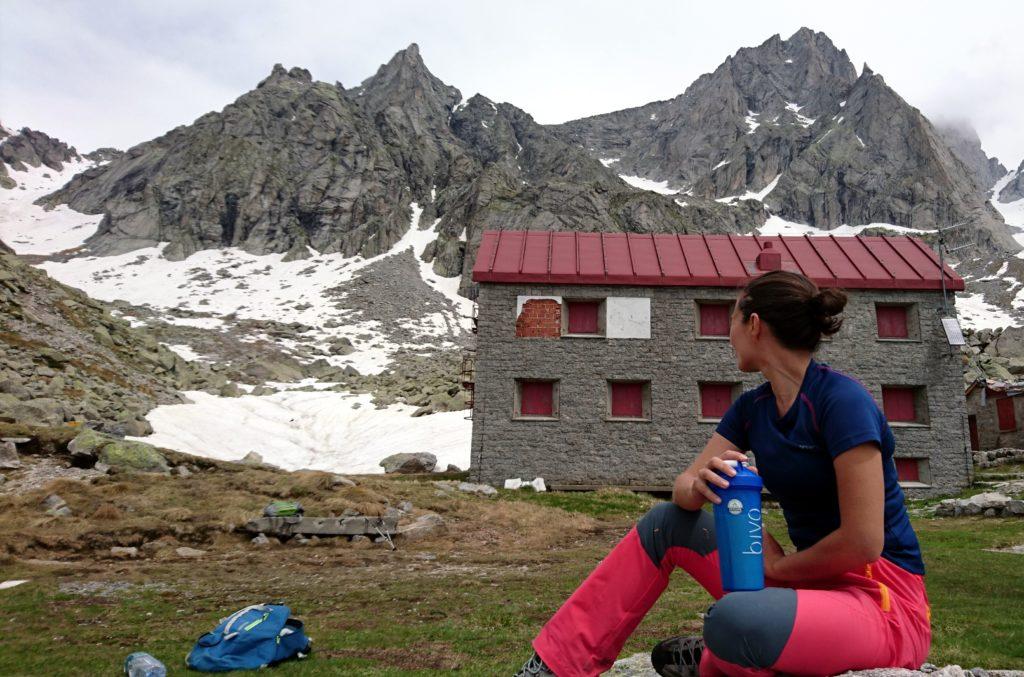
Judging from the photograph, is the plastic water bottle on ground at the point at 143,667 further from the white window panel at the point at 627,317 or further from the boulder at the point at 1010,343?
the boulder at the point at 1010,343

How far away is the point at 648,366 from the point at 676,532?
69.0ft

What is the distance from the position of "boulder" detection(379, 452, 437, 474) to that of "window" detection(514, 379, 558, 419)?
23.6 feet

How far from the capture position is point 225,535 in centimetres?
1368

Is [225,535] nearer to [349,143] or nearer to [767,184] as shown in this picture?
[349,143]

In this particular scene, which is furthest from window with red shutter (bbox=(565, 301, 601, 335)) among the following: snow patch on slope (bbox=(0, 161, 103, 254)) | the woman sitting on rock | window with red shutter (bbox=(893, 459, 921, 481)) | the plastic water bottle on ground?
snow patch on slope (bbox=(0, 161, 103, 254))

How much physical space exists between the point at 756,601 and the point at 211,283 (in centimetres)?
11559

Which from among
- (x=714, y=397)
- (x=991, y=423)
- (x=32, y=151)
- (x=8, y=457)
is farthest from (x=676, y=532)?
(x=32, y=151)

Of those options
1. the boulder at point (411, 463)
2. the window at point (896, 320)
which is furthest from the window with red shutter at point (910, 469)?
the boulder at point (411, 463)

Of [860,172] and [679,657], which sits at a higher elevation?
[860,172]

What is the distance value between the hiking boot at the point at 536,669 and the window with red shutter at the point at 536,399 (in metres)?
20.4

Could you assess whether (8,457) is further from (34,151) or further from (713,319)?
(34,151)

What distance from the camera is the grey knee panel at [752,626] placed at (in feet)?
7.51

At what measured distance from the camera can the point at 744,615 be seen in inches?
91.3

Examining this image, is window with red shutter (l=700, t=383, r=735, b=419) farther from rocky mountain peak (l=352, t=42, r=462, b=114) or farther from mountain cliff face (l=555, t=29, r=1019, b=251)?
rocky mountain peak (l=352, t=42, r=462, b=114)
